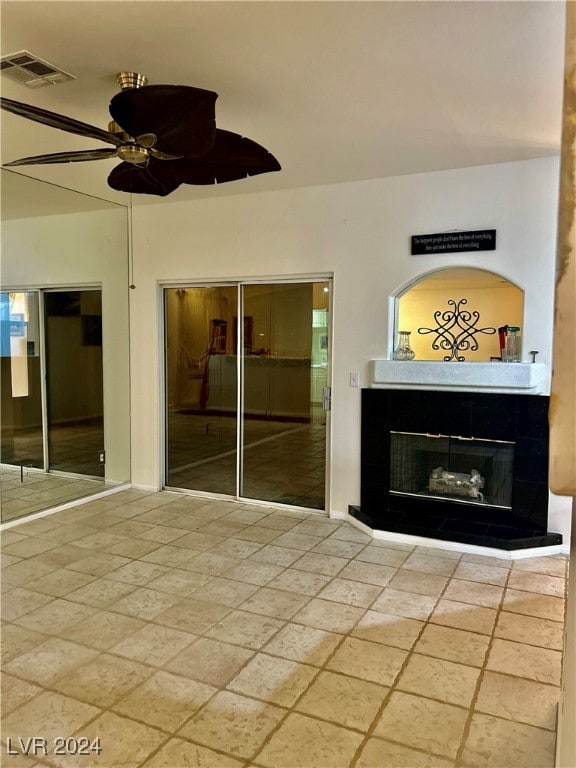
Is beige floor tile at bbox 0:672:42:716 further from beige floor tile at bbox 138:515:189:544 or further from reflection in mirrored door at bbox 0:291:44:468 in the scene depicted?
reflection in mirrored door at bbox 0:291:44:468

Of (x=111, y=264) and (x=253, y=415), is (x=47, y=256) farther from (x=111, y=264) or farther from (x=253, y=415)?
(x=253, y=415)

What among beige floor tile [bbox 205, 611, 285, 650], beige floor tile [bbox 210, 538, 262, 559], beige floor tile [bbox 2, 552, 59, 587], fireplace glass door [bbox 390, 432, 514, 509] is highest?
fireplace glass door [bbox 390, 432, 514, 509]

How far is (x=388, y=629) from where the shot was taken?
2.74m

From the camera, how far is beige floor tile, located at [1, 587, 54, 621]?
9.46 feet

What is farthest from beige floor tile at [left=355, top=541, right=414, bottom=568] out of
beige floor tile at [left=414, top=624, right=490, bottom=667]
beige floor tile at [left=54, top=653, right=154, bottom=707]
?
beige floor tile at [left=54, top=653, right=154, bottom=707]

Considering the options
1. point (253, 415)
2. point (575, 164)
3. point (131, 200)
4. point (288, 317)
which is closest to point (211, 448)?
point (253, 415)

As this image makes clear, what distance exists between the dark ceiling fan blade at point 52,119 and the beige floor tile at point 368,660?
2585mm

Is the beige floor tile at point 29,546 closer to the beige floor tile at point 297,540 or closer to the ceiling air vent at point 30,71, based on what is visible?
the beige floor tile at point 297,540

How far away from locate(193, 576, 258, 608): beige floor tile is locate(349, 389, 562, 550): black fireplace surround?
1.32 metres

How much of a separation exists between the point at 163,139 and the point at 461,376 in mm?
2615

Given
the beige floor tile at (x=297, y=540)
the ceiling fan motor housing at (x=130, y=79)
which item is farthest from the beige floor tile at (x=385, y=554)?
the ceiling fan motor housing at (x=130, y=79)

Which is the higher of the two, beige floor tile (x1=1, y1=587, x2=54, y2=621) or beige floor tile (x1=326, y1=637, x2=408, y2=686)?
beige floor tile (x1=326, y1=637, x2=408, y2=686)

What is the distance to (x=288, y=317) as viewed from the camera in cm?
470

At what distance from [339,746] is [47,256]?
5213 mm
